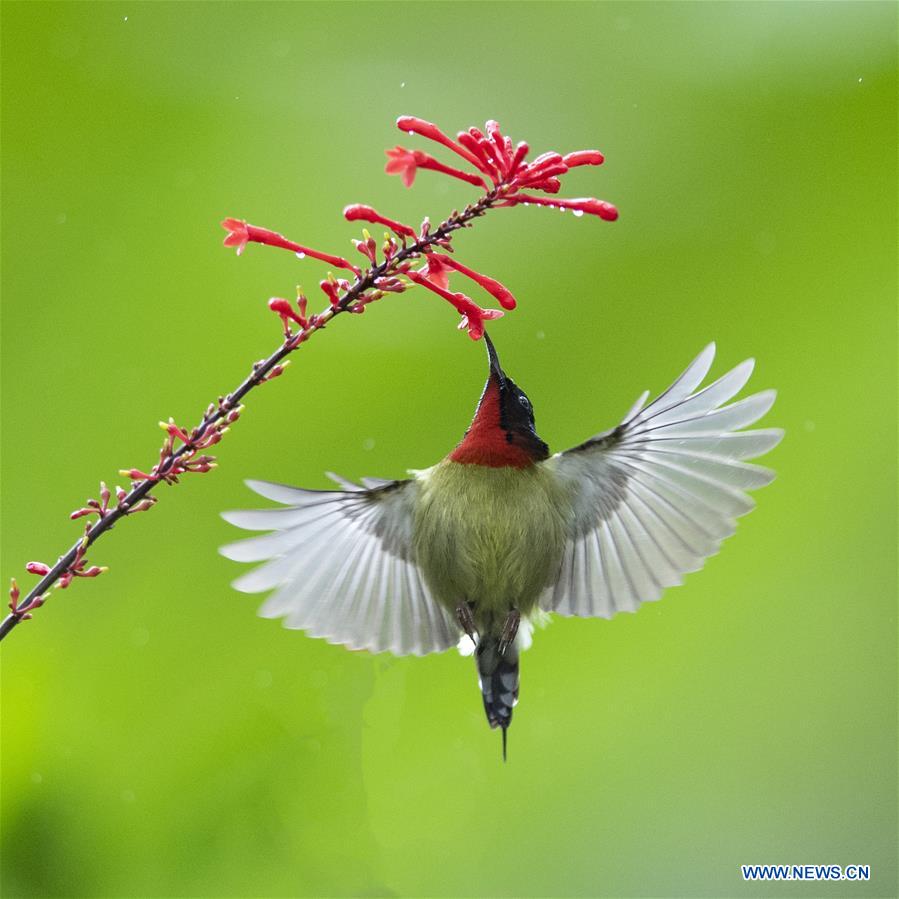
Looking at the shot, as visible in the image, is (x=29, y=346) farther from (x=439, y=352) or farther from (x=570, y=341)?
(x=570, y=341)

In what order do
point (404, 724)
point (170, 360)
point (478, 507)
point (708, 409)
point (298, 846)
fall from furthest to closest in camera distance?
point (170, 360) → point (404, 724) → point (298, 846) → point (478, 507) → point (708, 409)

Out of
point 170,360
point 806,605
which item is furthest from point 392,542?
point 806,605

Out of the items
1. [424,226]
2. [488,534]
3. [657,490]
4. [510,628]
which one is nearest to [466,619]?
[510,628]

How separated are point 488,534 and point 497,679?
38cm

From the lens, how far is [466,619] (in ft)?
8.23

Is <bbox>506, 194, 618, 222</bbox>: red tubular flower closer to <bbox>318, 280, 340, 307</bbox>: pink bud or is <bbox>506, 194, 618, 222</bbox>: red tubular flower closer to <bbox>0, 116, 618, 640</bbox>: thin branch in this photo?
<bbox>0, 116, 618, 640</bbox>: thin branch

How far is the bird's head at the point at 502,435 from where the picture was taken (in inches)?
93.3

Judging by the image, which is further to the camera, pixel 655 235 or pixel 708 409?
pixel 655 235

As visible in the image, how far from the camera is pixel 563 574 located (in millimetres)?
2609

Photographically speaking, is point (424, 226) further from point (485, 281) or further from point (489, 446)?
point (489, 446)

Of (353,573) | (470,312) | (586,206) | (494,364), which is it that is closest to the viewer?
(586,206)

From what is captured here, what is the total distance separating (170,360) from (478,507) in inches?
66.7

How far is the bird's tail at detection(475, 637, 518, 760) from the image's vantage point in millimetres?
2547

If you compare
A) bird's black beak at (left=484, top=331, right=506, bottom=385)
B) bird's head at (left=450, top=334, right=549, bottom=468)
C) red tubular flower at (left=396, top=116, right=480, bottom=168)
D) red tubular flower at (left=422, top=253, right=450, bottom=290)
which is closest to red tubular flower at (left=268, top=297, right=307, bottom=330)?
red tubular flower at (left=422, top=253, right=450, bottom=290)
